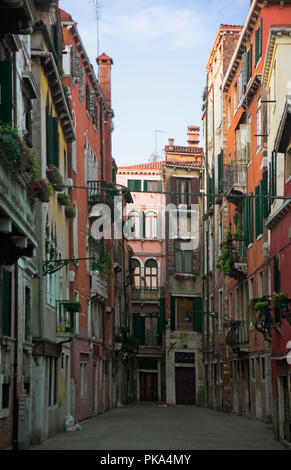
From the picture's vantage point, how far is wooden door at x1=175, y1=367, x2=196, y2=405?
4994 centimetres

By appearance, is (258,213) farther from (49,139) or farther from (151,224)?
(151,224)

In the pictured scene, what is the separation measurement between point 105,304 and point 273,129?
1940 cm

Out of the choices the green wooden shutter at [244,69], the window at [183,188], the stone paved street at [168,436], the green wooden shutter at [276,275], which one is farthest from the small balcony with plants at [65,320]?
the window at [183,188]

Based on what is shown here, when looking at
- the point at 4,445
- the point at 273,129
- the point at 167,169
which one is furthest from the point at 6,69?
the point at 167,169

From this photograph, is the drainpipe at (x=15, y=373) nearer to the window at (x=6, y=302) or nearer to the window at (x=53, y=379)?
the window at (x=6, y=302)

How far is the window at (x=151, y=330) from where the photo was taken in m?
59.3

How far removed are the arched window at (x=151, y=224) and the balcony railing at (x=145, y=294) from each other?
16.0ft

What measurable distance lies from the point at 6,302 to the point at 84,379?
57.9 feet

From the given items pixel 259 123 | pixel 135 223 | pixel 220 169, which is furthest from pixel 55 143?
pixel 135 223

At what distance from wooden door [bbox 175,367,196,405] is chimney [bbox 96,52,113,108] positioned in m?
16.6

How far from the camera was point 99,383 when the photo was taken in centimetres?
3866

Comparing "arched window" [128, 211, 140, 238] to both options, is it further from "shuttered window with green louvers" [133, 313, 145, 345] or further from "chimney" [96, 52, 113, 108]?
"chimney" [96, 52, 113, 108]
